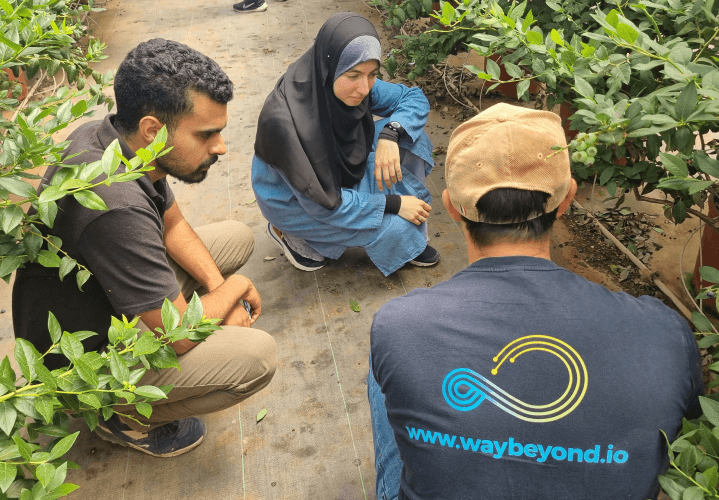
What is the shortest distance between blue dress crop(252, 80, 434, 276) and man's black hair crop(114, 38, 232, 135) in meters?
0.82

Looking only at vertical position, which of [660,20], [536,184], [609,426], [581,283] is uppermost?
[660,20]

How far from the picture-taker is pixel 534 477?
1163 mm

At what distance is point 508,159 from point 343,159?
4.84 feet

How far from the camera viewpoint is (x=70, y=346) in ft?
3.82

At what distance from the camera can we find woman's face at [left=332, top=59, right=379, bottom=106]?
2.55m

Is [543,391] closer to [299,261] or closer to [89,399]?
[89,399]

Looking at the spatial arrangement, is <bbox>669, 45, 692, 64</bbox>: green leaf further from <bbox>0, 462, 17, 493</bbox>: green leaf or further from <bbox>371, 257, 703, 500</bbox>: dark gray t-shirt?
<bbox>0, 462, 17, 493</bbox>: green leaf

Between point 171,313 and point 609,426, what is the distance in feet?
3.22

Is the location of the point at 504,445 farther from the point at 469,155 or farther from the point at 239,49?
the point at 239,49

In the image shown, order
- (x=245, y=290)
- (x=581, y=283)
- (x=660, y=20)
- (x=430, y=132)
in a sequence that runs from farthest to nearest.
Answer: (x=430, y=132), (x=245, y=290), (x=660, y=20), (x=581, y=283)

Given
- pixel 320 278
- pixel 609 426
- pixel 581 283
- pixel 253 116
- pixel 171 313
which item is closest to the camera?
pixel 609 426

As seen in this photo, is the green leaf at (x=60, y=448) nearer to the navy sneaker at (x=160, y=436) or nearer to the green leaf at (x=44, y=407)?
the green leaf at (x=44, y=407)

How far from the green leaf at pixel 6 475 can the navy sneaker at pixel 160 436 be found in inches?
41.6

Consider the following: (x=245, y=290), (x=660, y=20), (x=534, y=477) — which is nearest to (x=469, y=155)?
(x=534, y=477)
